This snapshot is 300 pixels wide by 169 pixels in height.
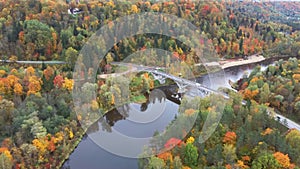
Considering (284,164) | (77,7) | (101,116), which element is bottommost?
(101,116)

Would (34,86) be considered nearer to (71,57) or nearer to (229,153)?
(71,57)

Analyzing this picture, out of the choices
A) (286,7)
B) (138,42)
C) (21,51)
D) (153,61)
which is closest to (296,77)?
(153,61)

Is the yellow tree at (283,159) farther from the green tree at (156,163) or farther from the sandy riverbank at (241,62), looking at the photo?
the sandy riverbank at (241,62)

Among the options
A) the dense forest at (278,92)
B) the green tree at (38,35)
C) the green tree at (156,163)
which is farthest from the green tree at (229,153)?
the green tree at (38,35)

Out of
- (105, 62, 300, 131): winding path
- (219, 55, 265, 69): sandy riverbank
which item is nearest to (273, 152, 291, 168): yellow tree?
(105, 62, 300, 131): winding path

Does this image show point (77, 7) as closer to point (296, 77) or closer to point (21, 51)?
point (21, 51)

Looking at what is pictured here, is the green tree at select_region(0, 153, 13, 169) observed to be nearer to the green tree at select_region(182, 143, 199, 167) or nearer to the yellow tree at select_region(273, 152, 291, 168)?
the green tree at select_region(182, 143, 199, 167)
